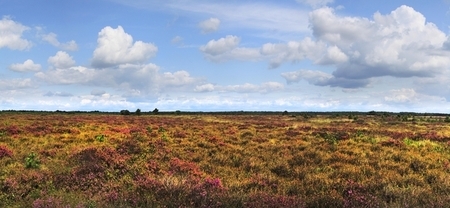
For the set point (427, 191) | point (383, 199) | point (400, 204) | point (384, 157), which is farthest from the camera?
point (384, 157)

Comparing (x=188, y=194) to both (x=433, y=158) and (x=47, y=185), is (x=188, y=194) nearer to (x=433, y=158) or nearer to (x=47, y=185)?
(x=47, y=185)

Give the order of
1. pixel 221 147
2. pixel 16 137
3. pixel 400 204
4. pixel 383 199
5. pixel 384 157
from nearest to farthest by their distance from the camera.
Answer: pixel 400 204 < pixel 383 199 < pixel 384 157 < pixel 221 147 < pixel 16 137

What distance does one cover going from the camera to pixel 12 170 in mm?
11516

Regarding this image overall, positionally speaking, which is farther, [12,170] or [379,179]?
[12,170]

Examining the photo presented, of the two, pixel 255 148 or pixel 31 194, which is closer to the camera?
pixel 31 194

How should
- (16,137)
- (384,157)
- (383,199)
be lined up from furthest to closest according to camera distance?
(16,137) → (384,157) → (383,199)

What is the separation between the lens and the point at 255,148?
60.1ft

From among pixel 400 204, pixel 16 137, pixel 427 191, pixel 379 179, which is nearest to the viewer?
pixel 400 204

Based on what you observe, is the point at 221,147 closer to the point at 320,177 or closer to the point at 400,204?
the point at 320,177

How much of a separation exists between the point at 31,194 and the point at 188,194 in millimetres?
3627

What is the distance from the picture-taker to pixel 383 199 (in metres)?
8.12

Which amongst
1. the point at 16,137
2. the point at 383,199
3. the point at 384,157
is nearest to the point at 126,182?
the point at 383,199

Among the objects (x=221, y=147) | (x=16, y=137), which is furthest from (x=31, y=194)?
(x=16, y=137)

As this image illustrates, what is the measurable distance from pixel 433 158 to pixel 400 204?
9.81 meters
